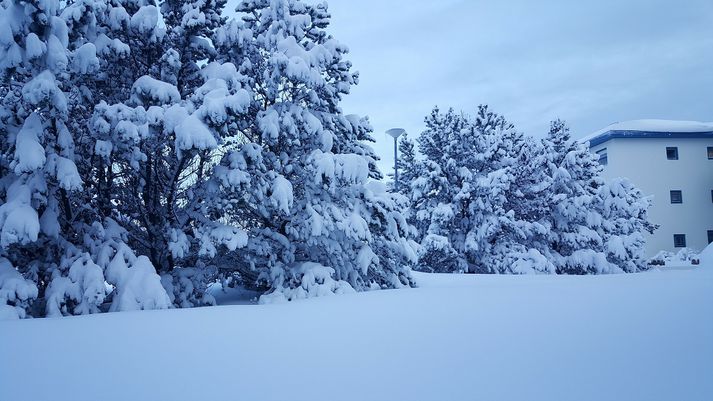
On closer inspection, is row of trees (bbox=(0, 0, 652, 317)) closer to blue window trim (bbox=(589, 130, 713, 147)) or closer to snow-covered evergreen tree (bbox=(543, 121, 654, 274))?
snow-covered evergreen tree (bbox=(543, 121, 654, 274))

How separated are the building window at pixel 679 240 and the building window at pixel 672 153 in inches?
227

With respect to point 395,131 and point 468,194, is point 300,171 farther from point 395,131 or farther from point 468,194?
point 468,194

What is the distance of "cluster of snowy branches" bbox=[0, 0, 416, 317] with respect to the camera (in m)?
5.93

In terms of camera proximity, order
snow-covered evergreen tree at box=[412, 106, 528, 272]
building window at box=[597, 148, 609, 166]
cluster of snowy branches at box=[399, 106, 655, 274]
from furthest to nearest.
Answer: building window at box=[597, 148, 609, 166]
cluster of snowy branches at box=[399, 106, 655, 274]
snow-covered evergreen tree at box=[412, 106, 528, 272]

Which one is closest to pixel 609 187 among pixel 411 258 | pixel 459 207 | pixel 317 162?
pixel 459 207

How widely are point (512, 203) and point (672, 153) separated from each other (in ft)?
70.3

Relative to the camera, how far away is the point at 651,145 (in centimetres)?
2970

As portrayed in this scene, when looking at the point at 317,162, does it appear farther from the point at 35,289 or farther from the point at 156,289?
the point at 35,289

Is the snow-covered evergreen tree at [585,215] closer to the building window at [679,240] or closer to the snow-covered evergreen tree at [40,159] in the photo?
the building window at [679,240]

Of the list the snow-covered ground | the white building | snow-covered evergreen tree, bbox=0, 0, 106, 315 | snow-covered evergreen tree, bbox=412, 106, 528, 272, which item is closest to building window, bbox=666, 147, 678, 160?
the white building

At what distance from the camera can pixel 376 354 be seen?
323 cm

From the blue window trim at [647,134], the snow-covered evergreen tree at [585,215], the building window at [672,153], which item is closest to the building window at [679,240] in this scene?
the building window at [672,153]

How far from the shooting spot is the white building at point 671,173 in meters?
29.0

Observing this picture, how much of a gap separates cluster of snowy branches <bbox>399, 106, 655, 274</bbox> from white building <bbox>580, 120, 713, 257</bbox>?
1300 cm
